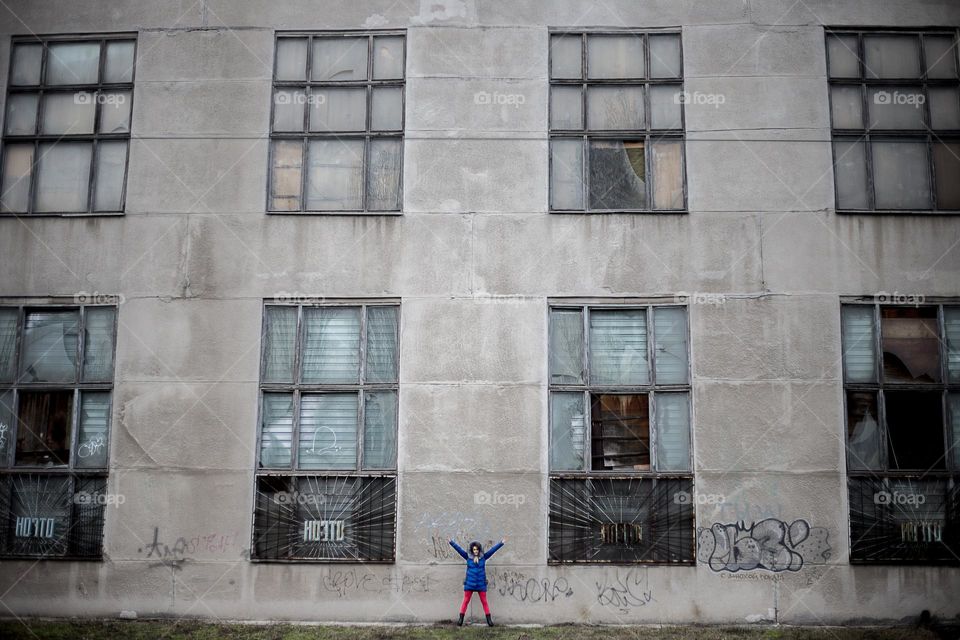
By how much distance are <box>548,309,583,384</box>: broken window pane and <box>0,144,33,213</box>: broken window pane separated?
9135 mm

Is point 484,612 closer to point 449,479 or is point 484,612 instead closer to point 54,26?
point 449,479

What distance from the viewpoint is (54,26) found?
14.6 m

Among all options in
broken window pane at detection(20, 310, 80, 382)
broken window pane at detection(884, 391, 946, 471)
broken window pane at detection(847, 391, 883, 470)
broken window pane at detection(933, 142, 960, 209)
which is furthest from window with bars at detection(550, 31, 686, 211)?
broken window pane at detection(20, 310, 80, 382)

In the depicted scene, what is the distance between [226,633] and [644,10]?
1192 cm

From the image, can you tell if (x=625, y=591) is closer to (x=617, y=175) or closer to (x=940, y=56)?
(x=617, y=175)

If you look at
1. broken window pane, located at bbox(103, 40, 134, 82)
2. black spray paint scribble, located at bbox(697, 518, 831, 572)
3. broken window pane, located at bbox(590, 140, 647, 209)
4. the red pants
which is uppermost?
broken window pane, located at bbox(103, 40, 134, 82)

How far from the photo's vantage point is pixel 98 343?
1385cm

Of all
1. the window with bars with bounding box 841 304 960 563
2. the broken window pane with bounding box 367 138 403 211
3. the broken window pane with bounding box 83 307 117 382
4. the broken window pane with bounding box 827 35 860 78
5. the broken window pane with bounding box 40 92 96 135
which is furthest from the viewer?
the broken window pane with bounding box 40 92 96 135

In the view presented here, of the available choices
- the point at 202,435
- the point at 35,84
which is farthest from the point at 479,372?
the point at 35,84

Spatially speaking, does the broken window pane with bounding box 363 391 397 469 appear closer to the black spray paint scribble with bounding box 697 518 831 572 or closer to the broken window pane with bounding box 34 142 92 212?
the black spray paint scribble with bounding box 697 518 831 572

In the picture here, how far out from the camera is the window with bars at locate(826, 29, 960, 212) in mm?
13953

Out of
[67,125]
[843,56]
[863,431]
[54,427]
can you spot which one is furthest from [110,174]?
[863,431]

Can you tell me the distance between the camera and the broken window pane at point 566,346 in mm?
13461

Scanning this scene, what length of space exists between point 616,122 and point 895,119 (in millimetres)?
4642
